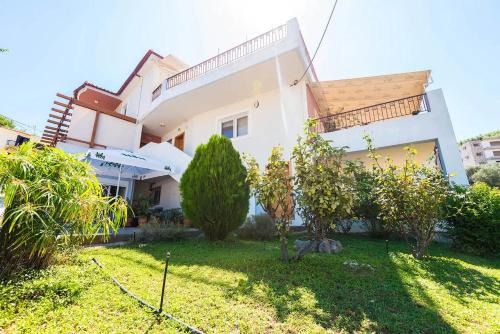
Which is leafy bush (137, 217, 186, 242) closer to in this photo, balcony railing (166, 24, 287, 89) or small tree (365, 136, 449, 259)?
small tree (365, 136, 449, 259)

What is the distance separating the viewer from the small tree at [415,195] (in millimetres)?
5066

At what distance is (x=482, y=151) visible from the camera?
6266cm

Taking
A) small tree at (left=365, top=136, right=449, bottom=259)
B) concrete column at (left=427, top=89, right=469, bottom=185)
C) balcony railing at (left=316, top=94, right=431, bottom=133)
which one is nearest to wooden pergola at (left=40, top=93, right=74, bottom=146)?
balcony railing at (left=316, top=94, right=431, bottom=133)

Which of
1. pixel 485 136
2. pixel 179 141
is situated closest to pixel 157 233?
pixel 179 141

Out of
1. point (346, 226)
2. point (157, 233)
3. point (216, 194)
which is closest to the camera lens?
point (216, 194)

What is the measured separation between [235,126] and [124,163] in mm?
5977

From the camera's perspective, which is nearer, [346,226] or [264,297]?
[264,297]

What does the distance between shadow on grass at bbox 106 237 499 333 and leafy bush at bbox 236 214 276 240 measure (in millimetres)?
2025

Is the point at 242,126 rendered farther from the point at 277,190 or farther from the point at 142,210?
the point at 277,190

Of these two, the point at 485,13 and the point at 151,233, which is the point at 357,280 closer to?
the point at 151,233

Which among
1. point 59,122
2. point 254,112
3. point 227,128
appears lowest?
point 227,128

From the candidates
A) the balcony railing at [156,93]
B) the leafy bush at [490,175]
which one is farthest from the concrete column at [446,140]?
the leafy bush at [490,175]

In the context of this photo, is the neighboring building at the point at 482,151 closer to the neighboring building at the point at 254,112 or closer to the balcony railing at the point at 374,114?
the balcony railing at the point at 374,114

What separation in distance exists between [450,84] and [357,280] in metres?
9.89
